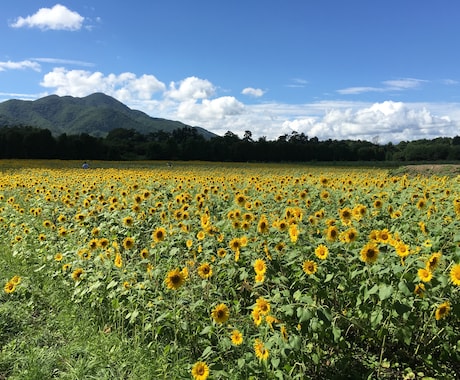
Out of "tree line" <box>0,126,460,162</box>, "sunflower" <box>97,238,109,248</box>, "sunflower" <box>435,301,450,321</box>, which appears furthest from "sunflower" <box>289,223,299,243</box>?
"tree line" <box>0,126,460,162</box>

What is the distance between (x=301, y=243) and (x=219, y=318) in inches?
42.4

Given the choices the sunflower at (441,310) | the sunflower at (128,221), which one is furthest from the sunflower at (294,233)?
the sunflower at (128,221)

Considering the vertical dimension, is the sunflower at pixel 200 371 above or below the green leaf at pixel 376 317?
below

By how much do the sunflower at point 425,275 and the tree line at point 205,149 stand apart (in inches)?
2422

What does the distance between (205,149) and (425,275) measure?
2562 inches

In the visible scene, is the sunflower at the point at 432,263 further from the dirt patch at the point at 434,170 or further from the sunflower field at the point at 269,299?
the dirt patch at the point at 434,170

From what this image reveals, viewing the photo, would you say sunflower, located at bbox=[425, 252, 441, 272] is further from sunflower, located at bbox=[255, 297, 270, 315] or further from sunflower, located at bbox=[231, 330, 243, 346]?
sunflower, located at bbox=[231, 330, 243, 346]

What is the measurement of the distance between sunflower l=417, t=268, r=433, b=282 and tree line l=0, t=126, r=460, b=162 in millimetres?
61516

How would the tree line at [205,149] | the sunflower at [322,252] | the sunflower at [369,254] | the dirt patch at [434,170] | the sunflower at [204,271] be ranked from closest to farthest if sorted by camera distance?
1. the sunflower at [369,254]
2. the sunflower at [322,252]
3. the sunflower at [204,271]
4. the dirt patch at [434,170]
5. the tree line at [205,149]

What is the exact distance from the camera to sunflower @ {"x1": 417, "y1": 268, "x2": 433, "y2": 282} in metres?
2.55

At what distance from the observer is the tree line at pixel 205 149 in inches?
2324

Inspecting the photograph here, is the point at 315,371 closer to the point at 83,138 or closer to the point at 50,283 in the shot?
the point at 50,283

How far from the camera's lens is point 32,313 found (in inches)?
177

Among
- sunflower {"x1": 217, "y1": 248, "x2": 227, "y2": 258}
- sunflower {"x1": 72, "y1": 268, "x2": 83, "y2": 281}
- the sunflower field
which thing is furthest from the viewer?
sunflower {"x1": 72, "y1": 268, "x2": 83, "y2": 281}
